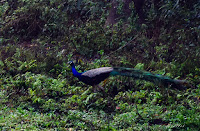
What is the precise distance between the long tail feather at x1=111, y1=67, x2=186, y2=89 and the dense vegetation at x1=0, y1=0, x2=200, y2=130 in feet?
0.73

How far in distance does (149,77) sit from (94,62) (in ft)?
9.30

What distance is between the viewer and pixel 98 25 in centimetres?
978

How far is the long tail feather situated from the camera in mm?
5504

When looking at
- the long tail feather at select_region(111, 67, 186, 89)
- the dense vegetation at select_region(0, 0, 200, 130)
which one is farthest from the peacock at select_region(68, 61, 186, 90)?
the dense vegetation at select_region(0, 0, 200, 130)

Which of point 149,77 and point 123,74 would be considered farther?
point 123,74

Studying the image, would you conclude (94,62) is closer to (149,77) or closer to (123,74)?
(123,74)

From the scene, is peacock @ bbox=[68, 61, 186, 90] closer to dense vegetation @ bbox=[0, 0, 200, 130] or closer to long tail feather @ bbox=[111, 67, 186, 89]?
long tail feather @ bbox=[111, 67, 186, 89]


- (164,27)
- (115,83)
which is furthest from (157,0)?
(115,83)

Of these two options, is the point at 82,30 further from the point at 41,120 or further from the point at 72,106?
the point at 41,120

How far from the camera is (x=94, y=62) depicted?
8.51m

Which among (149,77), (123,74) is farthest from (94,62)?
(149,77)

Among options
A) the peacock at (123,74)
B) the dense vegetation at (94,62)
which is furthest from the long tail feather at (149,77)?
the dense vegetation at (94,62)

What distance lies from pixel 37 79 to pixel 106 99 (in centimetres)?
192

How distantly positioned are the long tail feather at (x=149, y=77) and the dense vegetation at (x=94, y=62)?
0.22 metres
